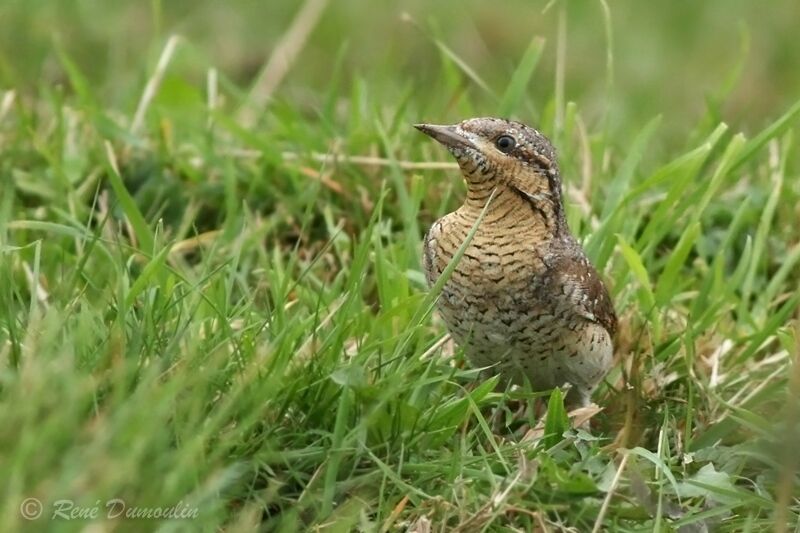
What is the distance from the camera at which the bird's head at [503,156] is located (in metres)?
3.93

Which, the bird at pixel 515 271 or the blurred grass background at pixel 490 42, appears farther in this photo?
the blurred grass background at pixel 490 42

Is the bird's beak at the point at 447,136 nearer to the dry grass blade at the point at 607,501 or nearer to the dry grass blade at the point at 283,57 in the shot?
the dry grass blade at the point at 607,501

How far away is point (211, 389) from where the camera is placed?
3.30m

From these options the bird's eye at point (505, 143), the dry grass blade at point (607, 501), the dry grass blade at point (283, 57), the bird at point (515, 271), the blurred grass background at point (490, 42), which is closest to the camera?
the dry grass blade at point (607, 501)

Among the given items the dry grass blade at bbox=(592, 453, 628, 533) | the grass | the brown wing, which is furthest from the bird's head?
the dry grass blade at bbox=(592, 453, 628, 533)

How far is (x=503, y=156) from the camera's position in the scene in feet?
13.1

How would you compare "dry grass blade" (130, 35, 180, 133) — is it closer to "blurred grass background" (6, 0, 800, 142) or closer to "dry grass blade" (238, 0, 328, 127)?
"dry grass blade" (238, 0, 328, 127)

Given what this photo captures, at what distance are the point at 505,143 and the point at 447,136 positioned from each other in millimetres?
191

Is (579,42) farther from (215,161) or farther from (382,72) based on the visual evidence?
(215,161)

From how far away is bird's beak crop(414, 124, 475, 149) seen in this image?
3889mm

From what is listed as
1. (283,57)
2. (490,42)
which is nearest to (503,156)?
(283,57)

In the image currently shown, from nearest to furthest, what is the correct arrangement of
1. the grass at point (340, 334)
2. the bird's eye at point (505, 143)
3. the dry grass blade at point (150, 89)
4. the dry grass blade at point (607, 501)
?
1. the grass at point (340, 334)
2. the dry grass blade at point (607, 501)
3. the bird's eye at point (505, 143)
4. the dry grass blade at point (150, 89)

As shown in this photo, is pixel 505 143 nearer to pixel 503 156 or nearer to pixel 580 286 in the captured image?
pixel 503 156

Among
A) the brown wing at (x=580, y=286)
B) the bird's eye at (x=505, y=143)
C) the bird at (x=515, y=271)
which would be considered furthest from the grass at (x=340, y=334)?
the bird's eye at (x=505, y=143)
